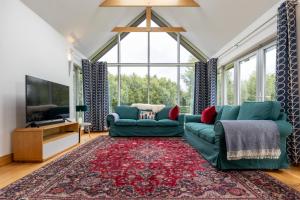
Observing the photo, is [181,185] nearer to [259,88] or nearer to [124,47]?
[259,88]

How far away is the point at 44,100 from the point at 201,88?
490 centimetres

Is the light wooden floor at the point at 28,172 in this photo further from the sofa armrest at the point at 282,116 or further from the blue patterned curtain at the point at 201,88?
the blue patterned curtain at the point at 201,88

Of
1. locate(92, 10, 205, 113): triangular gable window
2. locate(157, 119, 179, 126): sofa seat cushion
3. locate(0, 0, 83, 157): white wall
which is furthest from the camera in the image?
locate(92, 10, 205, 113): triangular gable window

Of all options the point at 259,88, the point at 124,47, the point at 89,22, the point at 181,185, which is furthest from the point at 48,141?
the point at 124,47

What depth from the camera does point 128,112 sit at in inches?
256

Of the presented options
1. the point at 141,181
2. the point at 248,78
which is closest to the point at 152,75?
the point at 248,78

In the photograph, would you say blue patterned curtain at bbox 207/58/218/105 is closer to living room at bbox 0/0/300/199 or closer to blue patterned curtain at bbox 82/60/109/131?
living room at bbox 0/0/300/199

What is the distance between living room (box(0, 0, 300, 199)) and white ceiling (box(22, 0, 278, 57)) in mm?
30

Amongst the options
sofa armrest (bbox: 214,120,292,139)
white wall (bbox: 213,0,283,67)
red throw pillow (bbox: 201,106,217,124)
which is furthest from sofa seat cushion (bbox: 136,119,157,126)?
sofa armrest (bbox: 214,120,292,139)

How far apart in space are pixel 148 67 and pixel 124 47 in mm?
1051

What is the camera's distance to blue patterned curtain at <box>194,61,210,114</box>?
7.45 meters

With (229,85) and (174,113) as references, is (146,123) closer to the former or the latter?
(174,113)

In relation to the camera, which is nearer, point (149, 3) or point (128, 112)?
point (149, 3)

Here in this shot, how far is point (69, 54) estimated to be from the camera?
19.1 feet
